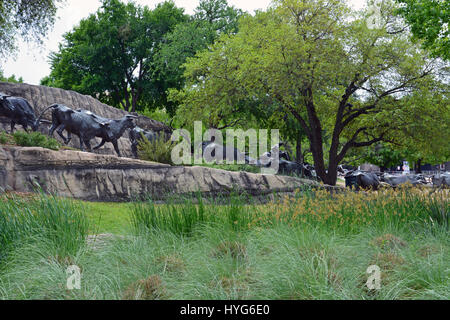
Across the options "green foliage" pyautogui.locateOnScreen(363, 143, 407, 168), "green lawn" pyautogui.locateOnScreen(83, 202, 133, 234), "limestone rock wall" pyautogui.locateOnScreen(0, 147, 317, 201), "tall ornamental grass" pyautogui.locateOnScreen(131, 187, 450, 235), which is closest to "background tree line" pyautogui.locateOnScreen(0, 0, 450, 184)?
"limestone rock wall" pyautogui.locateOnScreen(0, 147, 317, 201)

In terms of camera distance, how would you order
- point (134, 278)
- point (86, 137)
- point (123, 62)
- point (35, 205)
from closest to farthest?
1. point (134, 278)
2. point (35, 205)
3. point (86, 137)
4. point (123, 62)

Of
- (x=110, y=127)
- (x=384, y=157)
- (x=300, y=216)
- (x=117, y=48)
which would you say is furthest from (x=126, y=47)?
(x=384, y=157)

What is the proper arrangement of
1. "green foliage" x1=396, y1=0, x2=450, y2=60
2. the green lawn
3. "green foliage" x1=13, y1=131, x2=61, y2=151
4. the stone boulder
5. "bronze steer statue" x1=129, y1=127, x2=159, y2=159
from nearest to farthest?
the green lawn
"green foliage" x1=13, y1=131, x2=61, y2=151
"green foliage" x1=396, y1=0, x2=450, y2=60
"bronze steer statue" x1=129, y1=127, x2=159, y2=159
the stone boulder

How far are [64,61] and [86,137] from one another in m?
20.0

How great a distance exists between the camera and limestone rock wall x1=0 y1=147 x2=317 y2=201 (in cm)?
1025

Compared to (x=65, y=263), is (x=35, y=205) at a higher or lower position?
higher

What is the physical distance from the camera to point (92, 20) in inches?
1207

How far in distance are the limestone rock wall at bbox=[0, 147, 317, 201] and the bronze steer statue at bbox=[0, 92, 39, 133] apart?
3841 mm

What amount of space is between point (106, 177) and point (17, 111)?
537cm

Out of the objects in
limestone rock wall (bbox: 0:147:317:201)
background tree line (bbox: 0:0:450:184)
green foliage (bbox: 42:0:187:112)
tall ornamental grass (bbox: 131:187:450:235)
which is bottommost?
tall ornamental grass (bbox: 131:187:450:235)

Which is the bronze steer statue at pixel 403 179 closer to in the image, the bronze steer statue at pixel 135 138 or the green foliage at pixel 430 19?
the green foliage at pixel 430 19

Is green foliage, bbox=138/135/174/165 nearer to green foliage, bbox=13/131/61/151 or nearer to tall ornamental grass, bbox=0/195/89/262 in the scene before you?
green foliage, bbox=13/131/61/151
